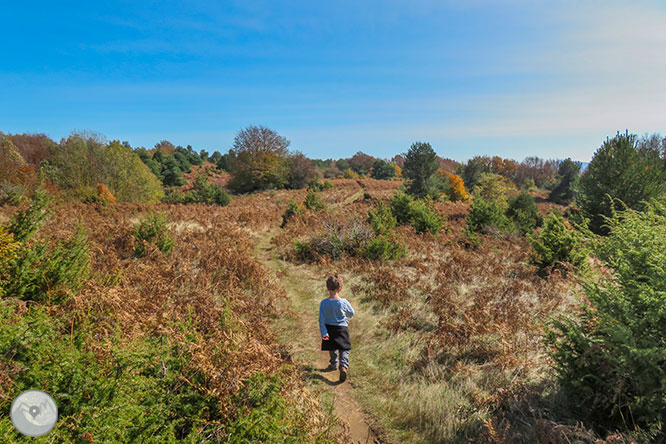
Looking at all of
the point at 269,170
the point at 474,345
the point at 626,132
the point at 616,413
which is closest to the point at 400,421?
the point at 474,345

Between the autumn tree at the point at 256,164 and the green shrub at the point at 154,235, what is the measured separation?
32.0m

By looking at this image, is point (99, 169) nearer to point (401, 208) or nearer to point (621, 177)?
point (401, 208)

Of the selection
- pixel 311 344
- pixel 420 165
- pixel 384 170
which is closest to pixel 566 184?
pixel 384 170

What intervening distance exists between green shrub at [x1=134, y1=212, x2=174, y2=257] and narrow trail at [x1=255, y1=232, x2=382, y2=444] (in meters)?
3.46

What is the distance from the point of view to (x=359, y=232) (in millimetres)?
11359

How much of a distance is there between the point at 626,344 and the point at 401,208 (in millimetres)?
13855

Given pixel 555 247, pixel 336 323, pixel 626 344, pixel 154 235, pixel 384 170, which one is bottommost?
pixel 336 323

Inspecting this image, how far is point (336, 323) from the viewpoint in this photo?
502 cm

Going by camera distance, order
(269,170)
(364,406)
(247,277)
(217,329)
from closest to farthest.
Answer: (364,406) < (217,329) < (247,277) < (269,170)

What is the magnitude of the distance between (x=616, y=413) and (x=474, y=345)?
6.99 ft

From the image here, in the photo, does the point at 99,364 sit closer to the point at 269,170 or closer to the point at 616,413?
the point at 616,413

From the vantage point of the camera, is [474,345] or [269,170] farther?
[269,170]

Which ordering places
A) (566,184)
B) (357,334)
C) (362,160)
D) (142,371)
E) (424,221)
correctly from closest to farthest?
(142,371)
(357,334)
(424,221)
(566,184)
(362,160)

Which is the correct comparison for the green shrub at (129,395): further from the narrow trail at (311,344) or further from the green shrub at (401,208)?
the green shrub at (401,208)
